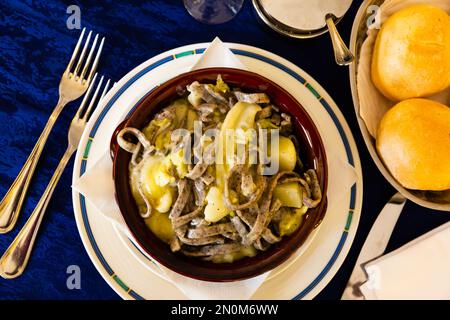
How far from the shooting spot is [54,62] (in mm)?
1289

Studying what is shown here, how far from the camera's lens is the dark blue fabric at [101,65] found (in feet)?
4.11

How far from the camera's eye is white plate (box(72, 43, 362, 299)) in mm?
1146

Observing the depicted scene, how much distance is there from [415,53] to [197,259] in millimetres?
726

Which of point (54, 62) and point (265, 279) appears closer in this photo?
point (265, 279)

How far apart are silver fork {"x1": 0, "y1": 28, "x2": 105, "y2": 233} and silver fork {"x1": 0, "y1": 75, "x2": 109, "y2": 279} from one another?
0.15 ft

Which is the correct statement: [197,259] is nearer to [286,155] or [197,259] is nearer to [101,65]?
[286,155]

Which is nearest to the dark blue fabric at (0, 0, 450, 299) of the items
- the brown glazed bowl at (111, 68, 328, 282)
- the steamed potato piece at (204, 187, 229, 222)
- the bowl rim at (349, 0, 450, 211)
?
the bowl rim at (349, 0, 450, 211)

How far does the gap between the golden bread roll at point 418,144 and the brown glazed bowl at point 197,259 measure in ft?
0.67

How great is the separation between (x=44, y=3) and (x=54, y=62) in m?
0.18

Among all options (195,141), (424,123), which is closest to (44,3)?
(195,141)

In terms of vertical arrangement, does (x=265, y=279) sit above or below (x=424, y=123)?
below

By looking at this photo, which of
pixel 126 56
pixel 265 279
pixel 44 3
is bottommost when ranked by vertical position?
pixel 265 279

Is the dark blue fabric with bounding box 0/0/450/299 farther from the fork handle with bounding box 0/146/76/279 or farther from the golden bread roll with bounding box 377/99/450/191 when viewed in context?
the golden bread roll with bounding box 377/99/450/191
